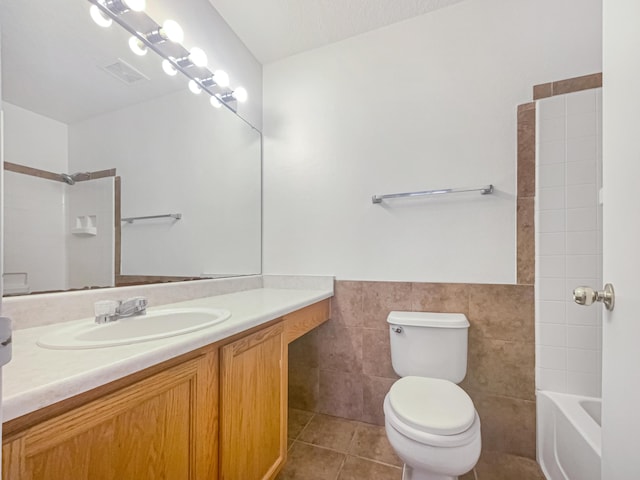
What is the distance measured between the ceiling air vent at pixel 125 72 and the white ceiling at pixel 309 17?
716mm

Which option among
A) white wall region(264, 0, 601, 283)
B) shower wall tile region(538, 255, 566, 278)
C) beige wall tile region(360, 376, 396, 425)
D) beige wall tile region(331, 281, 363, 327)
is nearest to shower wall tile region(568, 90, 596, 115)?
white wall region(264, 0, 601, 283)

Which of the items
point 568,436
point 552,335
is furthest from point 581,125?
point 568,436

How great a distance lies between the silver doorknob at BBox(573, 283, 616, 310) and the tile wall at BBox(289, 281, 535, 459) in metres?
0.83

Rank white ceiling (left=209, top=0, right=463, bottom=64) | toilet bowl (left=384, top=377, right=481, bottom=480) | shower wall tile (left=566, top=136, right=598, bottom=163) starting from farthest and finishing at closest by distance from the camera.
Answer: white ceiling (left=209, top=0, right=463, bottom=64) → shower wall tile (left=566, top=136, right=598, bottom=163) → toilet bowl (left=384, top=377, right=481, bottom=480)

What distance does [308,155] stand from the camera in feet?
6.32

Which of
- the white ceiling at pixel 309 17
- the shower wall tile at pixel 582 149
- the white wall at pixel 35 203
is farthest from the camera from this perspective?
the white ceiling at pixel 309 17

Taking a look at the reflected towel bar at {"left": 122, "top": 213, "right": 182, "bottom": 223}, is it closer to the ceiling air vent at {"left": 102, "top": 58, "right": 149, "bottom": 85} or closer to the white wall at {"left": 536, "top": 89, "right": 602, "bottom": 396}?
the ceiling air vent at {"left": 102, "top": 58, "right": 149, "bottom": 85}

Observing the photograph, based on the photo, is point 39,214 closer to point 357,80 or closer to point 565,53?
point 357,80

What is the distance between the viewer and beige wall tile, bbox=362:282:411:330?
1.65 meters

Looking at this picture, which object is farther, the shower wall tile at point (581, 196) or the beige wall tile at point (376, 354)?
the beige wall tile at point (376, 354)

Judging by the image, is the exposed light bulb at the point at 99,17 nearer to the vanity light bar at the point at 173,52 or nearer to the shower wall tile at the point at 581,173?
the vanity light bar at the point at 173,52

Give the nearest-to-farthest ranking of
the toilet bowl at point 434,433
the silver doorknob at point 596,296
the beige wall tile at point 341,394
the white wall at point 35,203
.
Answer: the silver doorknob at point 596,296, the white wall at point 35,203, the toilet bowl at point 434,433, the beige wall tile at point 341,394

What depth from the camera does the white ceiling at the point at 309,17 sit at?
1.63m

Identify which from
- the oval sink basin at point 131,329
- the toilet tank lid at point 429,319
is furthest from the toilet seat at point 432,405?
the oval sink basin at point 131,329
